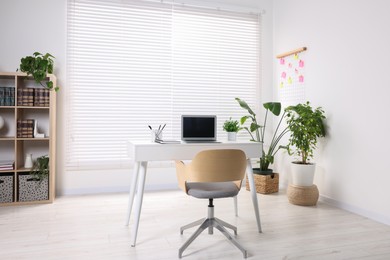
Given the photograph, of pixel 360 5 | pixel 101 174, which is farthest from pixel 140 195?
pixel 360 5

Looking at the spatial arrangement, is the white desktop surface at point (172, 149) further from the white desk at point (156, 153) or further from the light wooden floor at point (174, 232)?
the light wooden floor at point (174, 232)

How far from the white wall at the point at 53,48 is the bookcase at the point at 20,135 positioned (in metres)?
0.23

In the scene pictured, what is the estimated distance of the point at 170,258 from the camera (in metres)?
2.15

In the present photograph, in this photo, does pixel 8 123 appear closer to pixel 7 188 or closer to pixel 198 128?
pixel 7 188

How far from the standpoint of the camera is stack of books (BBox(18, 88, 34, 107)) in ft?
11.2

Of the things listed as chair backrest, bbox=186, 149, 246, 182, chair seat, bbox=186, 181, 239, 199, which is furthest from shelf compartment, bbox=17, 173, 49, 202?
chair backrest, bbox=186, 149, 246, 182

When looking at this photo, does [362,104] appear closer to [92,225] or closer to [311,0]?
[311,0]

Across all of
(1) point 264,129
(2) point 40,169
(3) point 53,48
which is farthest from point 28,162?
(1) point 264,129

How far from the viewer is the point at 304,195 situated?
345cm

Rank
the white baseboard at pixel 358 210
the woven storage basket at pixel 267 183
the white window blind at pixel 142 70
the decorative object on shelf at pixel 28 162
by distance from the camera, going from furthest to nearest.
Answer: the woven storage basket at pixel 267 183 < the white window blind at pixel 142 70 < the decorative object on shelf at pixel 28 162 < the white baseboard at pixel 358 210

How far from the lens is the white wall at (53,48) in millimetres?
3658

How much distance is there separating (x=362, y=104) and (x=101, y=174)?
3.17 meters

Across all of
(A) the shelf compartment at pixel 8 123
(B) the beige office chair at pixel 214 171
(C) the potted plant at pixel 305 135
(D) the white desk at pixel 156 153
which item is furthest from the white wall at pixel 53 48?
(B) the beige office chair at pixel 214 171

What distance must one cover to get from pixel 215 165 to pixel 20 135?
2.42 metres
